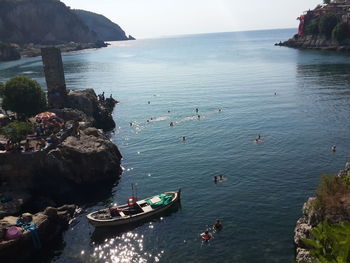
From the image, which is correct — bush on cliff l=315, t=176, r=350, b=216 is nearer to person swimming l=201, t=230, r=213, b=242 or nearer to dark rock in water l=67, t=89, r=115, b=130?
person swimming l=201, t=230, r=213, b=242

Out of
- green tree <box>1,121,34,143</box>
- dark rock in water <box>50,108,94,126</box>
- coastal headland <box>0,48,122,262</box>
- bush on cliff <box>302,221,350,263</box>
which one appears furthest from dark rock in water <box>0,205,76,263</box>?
dark rock in water <box>50,108,94,126</box>

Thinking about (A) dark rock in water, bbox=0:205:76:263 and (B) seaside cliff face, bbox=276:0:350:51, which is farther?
(B) seaside cliff face, bbox=276:0:350:51

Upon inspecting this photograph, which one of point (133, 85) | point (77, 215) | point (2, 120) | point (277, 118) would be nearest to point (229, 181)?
point (77, 215)

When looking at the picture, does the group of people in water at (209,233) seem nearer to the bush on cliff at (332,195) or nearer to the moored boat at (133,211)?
the moored boat at (133,211)

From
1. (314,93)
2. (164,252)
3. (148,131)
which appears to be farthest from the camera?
(314,93)

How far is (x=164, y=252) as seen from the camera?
33.9 m

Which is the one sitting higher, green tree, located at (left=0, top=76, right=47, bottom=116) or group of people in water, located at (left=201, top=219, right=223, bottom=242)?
green tree, located at (left=0, top=76, right=47, bottom=116)

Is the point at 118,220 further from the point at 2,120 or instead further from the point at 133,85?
the point at 133,85

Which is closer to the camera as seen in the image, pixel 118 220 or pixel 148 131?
pixel 118 220

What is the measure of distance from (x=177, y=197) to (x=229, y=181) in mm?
8806

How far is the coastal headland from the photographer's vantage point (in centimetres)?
3547

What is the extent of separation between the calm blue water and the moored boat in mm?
1278

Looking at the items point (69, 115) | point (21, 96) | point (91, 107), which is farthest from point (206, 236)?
point (91, 107)

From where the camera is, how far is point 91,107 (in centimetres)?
7719
